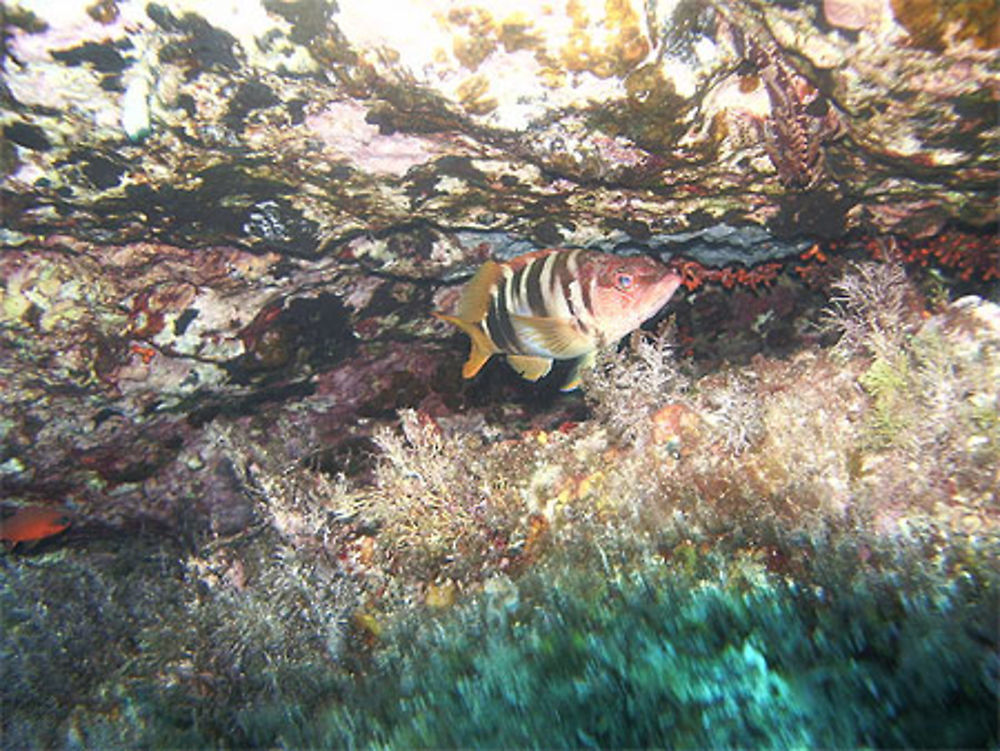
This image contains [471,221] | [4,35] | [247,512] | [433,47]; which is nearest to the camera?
[4,35]

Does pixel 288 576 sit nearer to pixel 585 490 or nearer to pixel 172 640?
pixel 172 640

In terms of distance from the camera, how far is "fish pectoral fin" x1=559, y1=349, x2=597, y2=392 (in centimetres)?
388

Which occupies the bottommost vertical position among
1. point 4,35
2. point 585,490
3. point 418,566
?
point 418,566

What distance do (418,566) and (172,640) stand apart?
2.16m

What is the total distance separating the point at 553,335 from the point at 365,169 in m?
1.71

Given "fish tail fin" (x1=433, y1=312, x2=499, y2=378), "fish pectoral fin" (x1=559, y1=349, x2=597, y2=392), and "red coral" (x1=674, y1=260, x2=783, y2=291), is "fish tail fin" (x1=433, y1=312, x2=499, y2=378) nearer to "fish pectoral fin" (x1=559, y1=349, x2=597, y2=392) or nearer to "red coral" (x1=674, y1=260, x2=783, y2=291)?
"fish pectoral fin" (x1=559, y1=349, x2=597, y2=392)

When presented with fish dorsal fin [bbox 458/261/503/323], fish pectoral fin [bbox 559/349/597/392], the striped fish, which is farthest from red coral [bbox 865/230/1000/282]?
fish dorsal fin [bbox 458/261/503/323]

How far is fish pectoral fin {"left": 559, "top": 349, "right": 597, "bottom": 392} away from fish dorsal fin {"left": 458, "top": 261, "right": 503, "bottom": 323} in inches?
33.5

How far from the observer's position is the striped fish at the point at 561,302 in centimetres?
331

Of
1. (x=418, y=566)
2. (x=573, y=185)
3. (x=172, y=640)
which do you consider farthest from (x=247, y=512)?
(x=573, y=185)

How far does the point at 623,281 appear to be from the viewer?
331 cm

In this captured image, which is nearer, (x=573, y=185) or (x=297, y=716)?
(x=297, y=716)

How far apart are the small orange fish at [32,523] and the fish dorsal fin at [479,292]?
4.04 m

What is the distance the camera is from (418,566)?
3709mm
